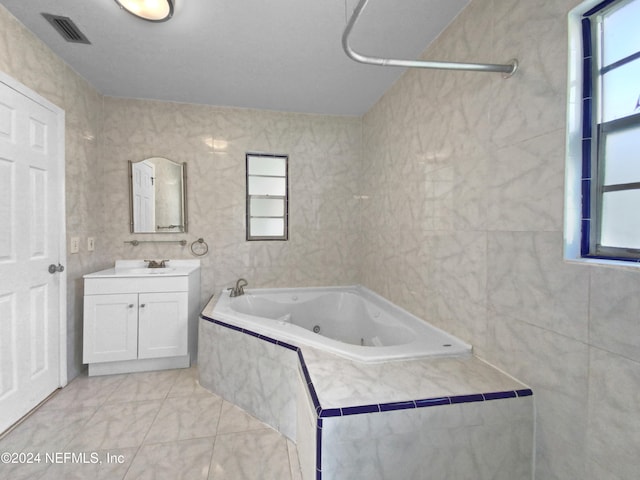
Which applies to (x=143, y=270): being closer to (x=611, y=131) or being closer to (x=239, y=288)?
(x=239, y=288)

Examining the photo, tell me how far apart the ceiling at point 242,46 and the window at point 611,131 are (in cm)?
80

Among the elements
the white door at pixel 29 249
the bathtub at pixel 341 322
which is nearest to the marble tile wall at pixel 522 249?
the bathtub at pixel 341 322

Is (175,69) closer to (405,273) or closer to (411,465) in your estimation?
(405,273)

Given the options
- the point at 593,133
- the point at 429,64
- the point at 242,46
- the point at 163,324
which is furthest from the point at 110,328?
the point at 593,133

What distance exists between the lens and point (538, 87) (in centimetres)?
117

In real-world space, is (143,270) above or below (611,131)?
below

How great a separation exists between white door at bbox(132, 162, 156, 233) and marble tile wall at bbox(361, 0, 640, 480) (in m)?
2.34

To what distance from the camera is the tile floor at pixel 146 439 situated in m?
1.44

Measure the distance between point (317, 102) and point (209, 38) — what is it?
114cm

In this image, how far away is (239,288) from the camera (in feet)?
9.20

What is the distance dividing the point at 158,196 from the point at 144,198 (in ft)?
0.40

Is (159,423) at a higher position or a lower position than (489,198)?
lower

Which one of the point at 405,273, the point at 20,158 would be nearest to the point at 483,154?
the point at 405,273

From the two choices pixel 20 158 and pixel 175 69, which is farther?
pixel 175 69
